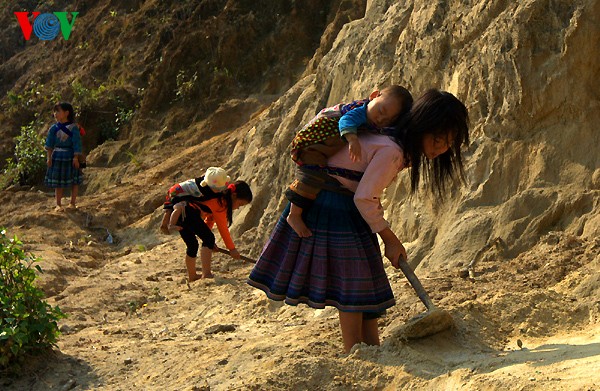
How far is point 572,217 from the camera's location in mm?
5238

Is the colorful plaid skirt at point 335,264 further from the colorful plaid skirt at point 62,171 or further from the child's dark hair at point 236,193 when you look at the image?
the colorful plaid skirt at point 62,171

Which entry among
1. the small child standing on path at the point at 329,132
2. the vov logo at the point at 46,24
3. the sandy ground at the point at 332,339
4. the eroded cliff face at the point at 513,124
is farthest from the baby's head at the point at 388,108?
the vov logo at the point at 46,24

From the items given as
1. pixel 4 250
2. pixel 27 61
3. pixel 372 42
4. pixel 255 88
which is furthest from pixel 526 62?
pixel 27 61

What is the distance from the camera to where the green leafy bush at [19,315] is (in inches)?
195

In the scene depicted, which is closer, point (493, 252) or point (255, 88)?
point (493, 252)

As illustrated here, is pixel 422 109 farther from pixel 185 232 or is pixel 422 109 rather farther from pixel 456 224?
pixel 185 232

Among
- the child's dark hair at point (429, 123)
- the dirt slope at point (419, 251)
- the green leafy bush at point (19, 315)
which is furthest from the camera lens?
the green leafy bush at point (19, 315)

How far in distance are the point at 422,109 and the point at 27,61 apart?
19323 mm

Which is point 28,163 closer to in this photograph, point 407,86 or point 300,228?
point 407,86

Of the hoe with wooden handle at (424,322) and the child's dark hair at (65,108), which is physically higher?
the child's dark hair at (65,108)

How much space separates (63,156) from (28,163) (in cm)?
333

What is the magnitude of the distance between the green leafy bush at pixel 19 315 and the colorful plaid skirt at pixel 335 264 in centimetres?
169

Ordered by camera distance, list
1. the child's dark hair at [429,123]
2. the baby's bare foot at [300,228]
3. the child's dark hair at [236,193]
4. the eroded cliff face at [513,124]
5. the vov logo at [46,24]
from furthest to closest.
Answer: the vov logo at [46,24] < the child's dark hair at [236,193] < the eroded cliff face at [513,124] < the baby's bare foot at [300,228] < the child's dark hair at [429,123]

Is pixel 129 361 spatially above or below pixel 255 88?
below
